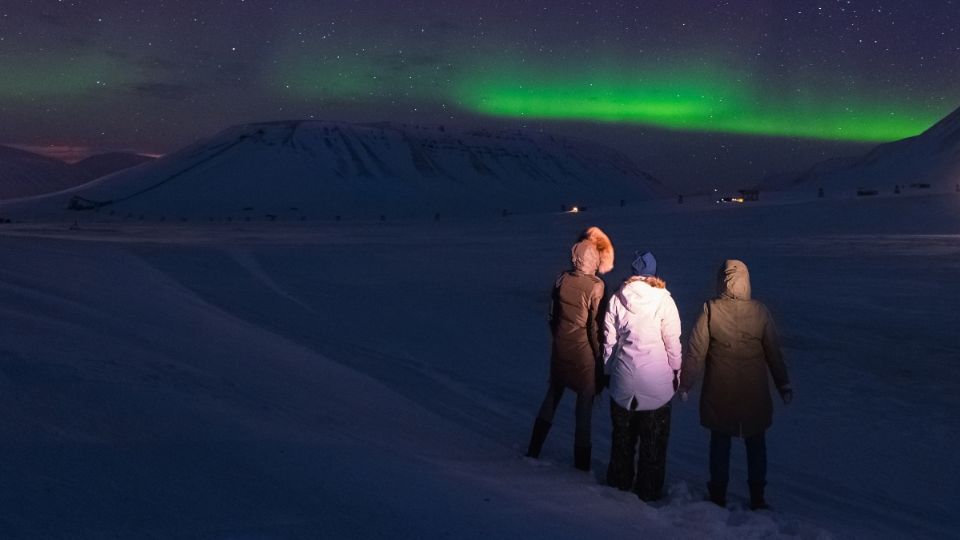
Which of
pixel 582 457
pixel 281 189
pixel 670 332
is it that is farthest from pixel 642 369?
pixel 281 189

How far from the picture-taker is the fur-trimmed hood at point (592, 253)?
491 centimetres

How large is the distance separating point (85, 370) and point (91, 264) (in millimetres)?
10286

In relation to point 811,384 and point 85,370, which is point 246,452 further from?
point 811,384

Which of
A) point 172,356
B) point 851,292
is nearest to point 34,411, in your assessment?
point 172,356

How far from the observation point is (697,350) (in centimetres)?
472

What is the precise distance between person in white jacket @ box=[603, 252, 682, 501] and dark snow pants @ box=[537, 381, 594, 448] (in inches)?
10.9

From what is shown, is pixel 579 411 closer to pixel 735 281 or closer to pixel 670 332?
pixel 670 332

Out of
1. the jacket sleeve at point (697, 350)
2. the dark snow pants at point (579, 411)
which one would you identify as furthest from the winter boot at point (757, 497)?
the dark snow pants at point (579, 411)

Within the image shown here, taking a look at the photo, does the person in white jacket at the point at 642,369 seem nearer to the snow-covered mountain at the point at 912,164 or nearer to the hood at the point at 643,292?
the hood at the point at 643,292

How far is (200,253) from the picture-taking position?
23.6 metres

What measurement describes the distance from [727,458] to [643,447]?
57cm

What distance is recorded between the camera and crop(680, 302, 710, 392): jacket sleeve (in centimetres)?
470

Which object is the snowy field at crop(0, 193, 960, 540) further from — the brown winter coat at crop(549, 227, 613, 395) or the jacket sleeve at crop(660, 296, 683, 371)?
the jacket sleeve at crop(660, 296, 683, 371)

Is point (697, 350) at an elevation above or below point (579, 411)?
above
